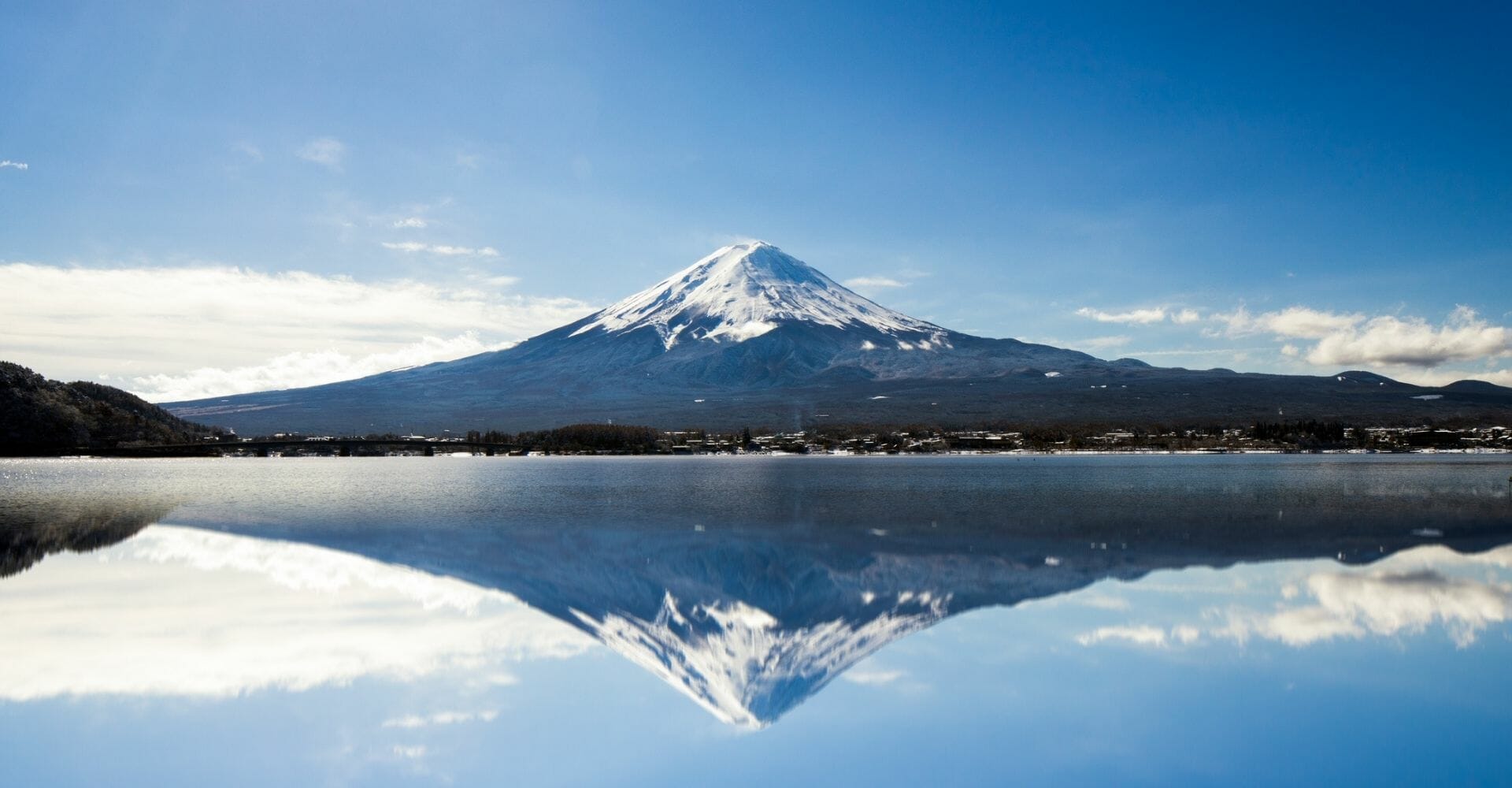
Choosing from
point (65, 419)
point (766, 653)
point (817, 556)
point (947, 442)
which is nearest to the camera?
point (766, 653)

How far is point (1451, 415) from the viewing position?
150625mm

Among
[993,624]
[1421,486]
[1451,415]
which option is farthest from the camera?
[1451,415]

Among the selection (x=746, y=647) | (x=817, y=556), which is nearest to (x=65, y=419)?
(x=817, y=556)

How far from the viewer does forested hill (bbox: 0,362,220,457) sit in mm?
104312

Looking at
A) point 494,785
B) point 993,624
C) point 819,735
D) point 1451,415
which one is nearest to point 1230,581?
point 993,624

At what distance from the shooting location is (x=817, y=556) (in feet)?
64.6

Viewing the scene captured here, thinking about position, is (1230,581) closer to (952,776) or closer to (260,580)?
(952,776)

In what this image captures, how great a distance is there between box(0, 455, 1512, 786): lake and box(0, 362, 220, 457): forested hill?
327 ft

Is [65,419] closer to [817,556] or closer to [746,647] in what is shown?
[817,556]

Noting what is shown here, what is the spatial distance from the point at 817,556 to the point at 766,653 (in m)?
8.06

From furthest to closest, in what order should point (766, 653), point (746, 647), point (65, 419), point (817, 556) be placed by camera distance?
1. point (65, 419)
2. point (817, 556)
3. point (746, 647)
4. point (766, 653)

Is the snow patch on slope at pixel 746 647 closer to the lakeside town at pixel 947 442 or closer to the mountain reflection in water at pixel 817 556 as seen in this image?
the mountain reflection in water at pixel 817 556

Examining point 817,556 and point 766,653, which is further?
point 817,556

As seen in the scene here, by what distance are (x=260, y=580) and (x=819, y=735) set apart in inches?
490
